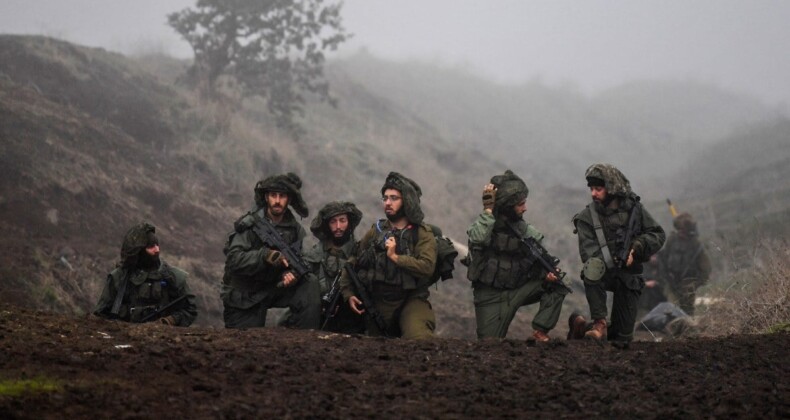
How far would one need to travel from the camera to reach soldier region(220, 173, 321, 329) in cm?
705

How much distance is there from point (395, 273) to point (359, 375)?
2.48 metres

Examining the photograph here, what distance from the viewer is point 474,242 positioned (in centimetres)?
711

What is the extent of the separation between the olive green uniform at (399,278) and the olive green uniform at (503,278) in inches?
17.8

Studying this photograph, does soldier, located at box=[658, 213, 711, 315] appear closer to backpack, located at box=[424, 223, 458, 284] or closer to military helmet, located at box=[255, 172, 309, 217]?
backpack, located at box=[424, 223, 458, 284]

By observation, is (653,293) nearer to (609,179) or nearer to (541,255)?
(541,255)

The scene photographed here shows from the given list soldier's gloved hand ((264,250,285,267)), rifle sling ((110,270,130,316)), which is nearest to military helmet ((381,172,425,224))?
soldier's gloved hand ((264,250,285,267))

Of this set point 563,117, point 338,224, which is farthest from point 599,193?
point 563,117

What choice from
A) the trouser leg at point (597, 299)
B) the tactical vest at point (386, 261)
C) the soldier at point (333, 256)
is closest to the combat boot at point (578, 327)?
the trouser leg at point (597, 299)

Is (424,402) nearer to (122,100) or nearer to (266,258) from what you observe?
(266,258)

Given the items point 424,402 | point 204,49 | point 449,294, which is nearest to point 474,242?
point 424,402

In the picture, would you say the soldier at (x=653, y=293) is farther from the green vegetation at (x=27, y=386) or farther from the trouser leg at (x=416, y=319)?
the green vegetation at (x=27, y=386)

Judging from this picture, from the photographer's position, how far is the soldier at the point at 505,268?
7.20 meters

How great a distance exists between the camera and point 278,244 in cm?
699

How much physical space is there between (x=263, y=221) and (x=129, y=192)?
24.9ft
